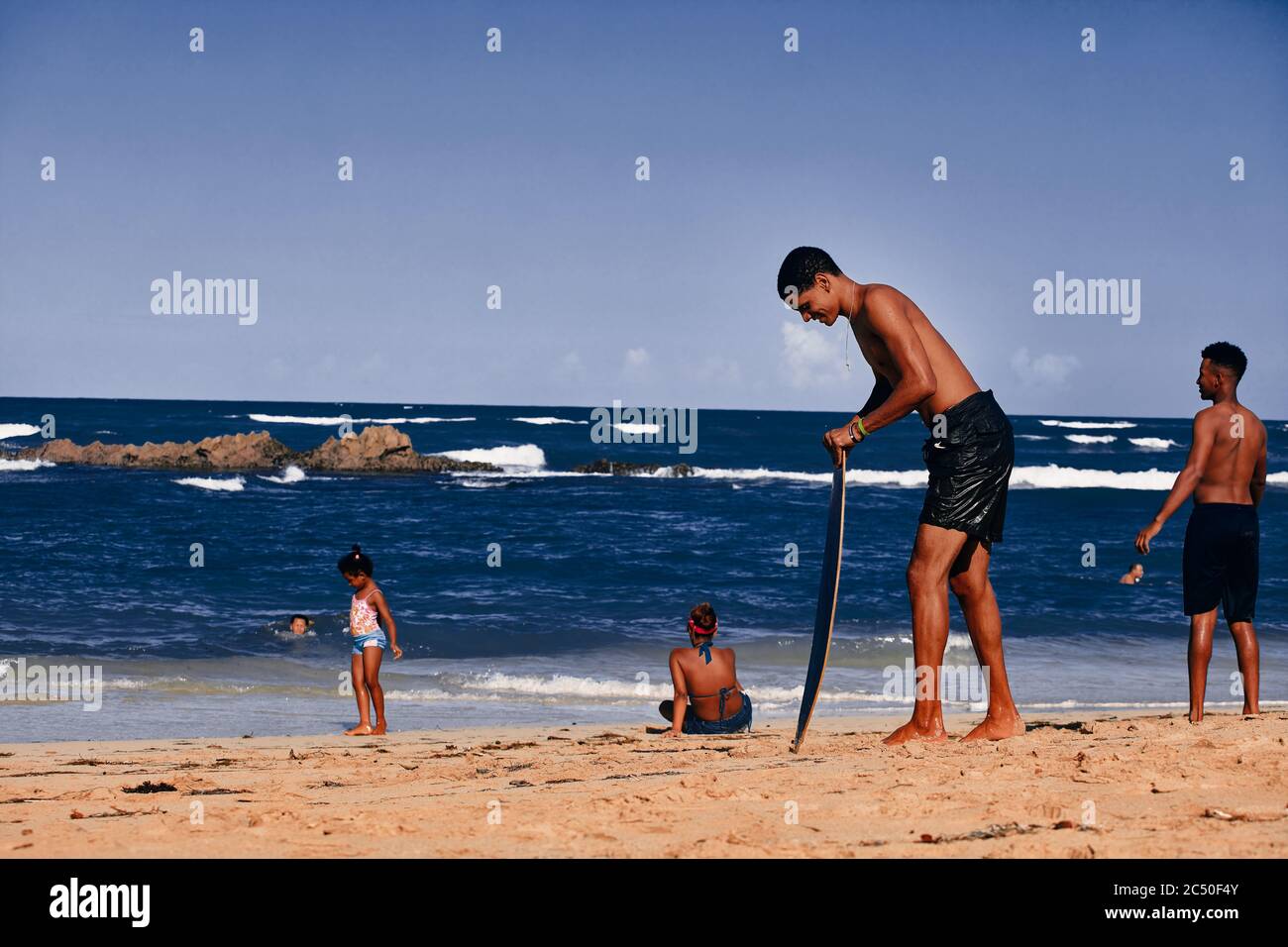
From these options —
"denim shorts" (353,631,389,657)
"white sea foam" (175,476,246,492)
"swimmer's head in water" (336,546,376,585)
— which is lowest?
"denim shorts" (353,631,389,657)

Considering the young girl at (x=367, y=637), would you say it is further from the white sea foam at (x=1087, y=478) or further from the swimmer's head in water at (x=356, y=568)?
the white sea foam at (x=1087, y=478)

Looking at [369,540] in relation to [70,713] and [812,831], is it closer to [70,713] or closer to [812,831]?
[70,713]

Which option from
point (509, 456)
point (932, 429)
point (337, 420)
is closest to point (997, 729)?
point (932, 429)

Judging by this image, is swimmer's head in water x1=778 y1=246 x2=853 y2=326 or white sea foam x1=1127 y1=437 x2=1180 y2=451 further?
white sea foam x1=1127 y1=437 x2=1180 y2=451

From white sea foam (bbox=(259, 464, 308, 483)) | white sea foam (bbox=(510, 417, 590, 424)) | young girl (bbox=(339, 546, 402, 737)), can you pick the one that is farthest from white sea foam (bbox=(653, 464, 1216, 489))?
white sea foam (bbox=(510, 417, 590, 424))

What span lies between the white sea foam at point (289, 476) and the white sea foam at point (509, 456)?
9273 mm

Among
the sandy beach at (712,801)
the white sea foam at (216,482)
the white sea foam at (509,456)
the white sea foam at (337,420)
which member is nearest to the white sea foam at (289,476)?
the white sea foam at (216,482)

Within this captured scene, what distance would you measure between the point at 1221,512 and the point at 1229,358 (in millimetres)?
760

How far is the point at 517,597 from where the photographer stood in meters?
13.8

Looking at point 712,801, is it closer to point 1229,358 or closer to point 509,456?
point 1229,358

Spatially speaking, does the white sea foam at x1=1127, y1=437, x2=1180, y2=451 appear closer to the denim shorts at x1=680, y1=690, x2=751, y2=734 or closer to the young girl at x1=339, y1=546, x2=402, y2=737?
the denim shorts at x1=680, y1=690, x2=751, y2=734

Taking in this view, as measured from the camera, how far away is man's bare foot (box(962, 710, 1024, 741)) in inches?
186

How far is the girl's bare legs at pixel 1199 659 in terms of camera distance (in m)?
5.46
